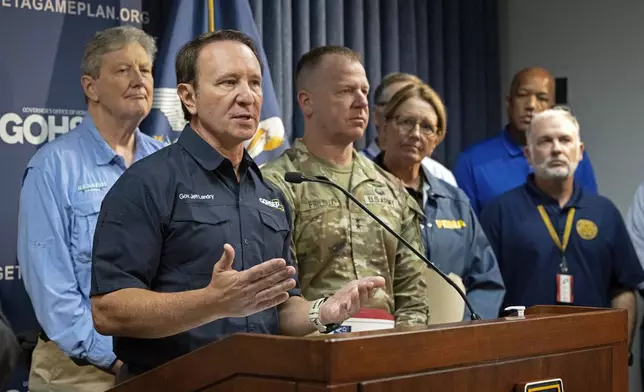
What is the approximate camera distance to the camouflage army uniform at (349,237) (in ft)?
10.2

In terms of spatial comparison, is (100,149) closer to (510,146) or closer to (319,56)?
(319,56)

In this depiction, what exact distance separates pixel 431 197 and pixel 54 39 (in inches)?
60.2

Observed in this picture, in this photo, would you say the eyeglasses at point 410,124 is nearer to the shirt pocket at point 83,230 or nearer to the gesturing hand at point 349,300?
the shirt pocket at point 83,230

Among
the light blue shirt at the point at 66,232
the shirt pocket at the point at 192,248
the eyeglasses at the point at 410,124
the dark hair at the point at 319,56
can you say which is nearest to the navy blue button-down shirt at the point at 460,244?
the eyeglasses at the point at 410,124

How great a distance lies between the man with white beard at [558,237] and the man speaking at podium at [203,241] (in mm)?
1874

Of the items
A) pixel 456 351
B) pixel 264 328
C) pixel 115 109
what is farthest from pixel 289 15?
pixel 456 351

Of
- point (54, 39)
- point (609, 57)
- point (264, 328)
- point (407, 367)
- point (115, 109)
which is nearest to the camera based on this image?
point (407, 367)

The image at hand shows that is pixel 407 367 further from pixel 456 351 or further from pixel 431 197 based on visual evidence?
pixel 431 197

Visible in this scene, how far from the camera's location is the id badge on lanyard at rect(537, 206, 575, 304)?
13.5 ft

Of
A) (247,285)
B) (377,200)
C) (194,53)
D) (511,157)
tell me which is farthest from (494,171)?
(247,285)

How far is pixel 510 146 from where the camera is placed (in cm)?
498

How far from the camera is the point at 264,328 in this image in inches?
93.7

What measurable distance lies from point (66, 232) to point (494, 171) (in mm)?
2406

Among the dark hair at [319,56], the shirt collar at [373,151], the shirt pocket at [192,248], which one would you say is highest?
the dark hair at [319,56]
